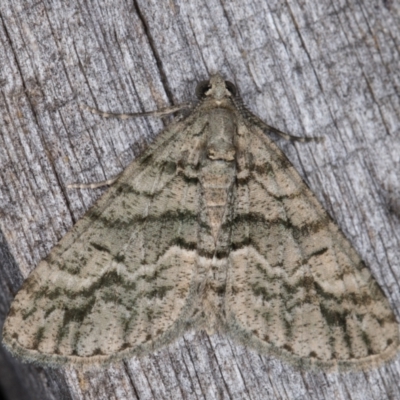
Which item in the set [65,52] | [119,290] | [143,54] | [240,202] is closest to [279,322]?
[240,202]

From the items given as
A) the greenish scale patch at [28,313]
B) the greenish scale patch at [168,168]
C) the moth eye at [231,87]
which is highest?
the moth eye at [231,87]

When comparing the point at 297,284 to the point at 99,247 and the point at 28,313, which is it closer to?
the point at 99,247

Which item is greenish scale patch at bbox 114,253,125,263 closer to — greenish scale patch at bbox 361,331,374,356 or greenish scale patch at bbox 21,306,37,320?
greenish scale patch at bbox 21,306,37,320

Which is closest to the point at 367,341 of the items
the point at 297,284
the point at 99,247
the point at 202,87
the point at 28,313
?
the point at 297,284

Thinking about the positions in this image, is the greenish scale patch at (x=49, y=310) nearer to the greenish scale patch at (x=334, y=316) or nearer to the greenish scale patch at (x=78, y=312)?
the greenish scale patch at (x=78, y=312)

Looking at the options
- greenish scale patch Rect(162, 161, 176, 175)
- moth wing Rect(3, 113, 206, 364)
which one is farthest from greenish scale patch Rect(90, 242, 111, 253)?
greenish scale patch Rect(162, 161, 176, 175)

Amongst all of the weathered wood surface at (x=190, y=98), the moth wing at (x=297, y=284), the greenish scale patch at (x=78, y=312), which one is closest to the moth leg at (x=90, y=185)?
the weathered wood surface at (x=190, y=98)

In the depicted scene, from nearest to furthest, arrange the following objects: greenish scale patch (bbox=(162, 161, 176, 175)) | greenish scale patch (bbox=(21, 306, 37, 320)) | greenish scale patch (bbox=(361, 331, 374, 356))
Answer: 1. greenish scale patch (bbox=(21, 306, 37, 320))
2. greenish scale patch (bbox=(361, 331, 374, 356))
3. greenish scale patch (bbox=(162, 161, 176, 175))
